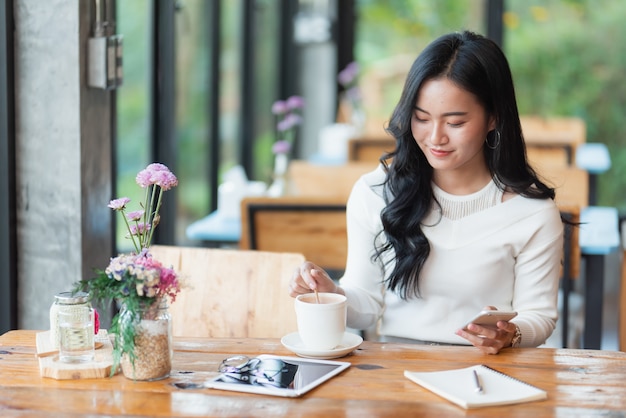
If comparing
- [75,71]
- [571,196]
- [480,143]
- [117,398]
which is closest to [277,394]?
[117,398]

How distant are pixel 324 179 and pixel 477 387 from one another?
101 inches

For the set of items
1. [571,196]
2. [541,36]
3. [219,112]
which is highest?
[541,36]

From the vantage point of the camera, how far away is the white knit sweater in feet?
6.94

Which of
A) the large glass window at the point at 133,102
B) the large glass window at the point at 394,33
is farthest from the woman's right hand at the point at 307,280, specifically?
the large glass window at the point at 394,33

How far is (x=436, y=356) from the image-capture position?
68.4 inches

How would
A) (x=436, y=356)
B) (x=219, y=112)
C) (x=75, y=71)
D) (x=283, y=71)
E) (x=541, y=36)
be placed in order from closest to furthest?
Answer: 1. (x=436, y=356)
2. (x=75, y=71)
3. (x=219, y=112)
4. (x=541, y=36)
5. (x=283, y=71)

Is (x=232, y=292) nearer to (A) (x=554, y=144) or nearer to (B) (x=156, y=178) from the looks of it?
(B) (x=156, y=178)

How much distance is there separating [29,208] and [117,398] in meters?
1.24

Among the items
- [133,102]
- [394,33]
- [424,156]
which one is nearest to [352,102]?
[394,33]

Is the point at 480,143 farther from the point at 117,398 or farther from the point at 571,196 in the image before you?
the point at 571,196

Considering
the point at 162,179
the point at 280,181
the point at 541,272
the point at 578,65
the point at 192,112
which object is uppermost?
the point at 578,65

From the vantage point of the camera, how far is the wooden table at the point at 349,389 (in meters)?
1.45

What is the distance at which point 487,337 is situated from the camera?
5.82 feet

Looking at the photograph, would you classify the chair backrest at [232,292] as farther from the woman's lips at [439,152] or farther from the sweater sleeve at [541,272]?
the sweater sleeve at [541,272]
